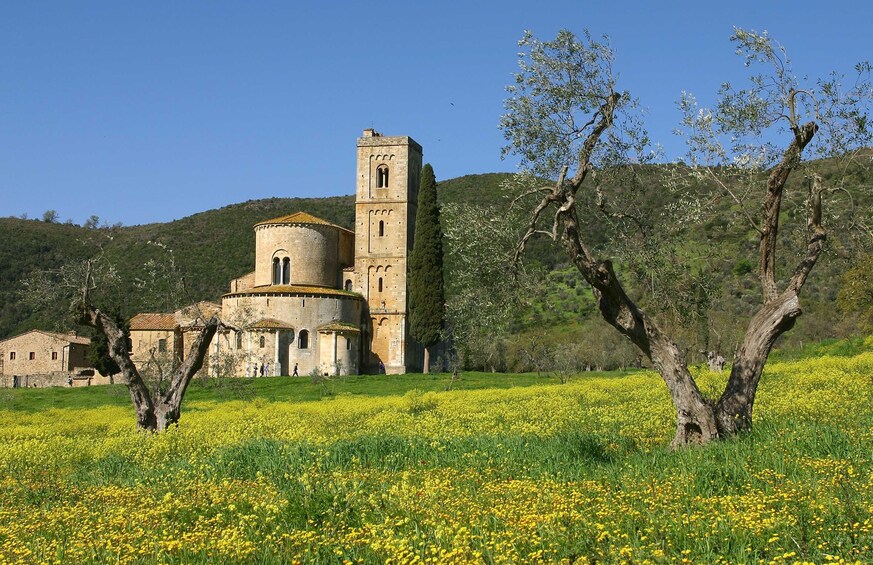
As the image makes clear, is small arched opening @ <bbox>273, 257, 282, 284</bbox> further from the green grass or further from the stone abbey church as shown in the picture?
the green grass

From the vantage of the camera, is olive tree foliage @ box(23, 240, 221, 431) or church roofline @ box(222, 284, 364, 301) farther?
church roofline @ box(222, 284, 364, 301)

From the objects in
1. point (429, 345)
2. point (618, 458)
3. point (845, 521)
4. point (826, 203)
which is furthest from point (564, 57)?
point (429, 345)

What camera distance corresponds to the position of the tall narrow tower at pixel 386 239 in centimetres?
6419

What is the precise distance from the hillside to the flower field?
→ 306cm

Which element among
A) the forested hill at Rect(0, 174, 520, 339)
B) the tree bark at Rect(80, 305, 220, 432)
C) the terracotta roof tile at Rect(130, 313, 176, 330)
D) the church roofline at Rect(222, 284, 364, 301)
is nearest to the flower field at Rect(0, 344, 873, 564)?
the tree bark at Rect(80, 305, 220, 432)

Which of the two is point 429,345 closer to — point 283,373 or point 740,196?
point 283,373

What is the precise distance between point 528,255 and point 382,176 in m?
12.6

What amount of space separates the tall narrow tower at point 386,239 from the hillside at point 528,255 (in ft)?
27.7

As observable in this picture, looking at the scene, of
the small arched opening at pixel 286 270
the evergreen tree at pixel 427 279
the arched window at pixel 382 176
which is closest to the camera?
the evergreen tree at pixel 427 279

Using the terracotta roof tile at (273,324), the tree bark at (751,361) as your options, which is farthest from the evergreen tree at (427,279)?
the tree bark at (751,361)

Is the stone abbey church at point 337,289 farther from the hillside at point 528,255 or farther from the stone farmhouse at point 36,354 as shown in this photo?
the stone farmhouse at point 36,354

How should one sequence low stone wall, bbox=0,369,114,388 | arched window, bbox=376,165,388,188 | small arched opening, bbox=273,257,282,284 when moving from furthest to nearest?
arched window, bbox=376,165,388,188
low stone wall, bbox=0,369,114,388
small arched opening, bbox=273,257,282,284

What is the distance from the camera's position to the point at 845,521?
6895 mm

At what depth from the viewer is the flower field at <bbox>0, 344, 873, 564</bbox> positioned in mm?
6738
